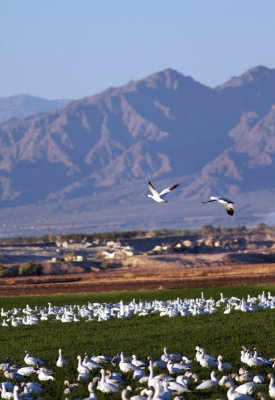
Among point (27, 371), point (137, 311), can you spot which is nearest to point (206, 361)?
point (27, 371)

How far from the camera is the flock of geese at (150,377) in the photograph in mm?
20969

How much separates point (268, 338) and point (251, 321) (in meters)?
4.89

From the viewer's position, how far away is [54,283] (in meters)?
65.2

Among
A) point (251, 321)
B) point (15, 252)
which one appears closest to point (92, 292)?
point (251, 321)

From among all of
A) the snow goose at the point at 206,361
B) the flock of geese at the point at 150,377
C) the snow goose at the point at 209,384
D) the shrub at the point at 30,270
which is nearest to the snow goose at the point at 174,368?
the flock of geese at the point at 150,377

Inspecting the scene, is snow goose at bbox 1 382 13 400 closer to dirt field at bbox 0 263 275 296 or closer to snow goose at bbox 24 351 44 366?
snow goose at bbox 24 351 44 366

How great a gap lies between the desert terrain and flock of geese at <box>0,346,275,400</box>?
3129 cm

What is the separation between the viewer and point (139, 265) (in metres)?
79.9

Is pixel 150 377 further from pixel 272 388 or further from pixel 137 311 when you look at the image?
pixel 137 311

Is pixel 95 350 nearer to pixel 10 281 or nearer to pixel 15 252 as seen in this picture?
pixel 10 281

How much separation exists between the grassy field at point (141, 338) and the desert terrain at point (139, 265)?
814 inches

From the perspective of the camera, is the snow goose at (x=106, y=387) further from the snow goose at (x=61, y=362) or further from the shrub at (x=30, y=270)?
the shrub at (x=30, y=270)

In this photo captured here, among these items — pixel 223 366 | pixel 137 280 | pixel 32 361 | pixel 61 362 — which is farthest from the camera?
pixel 137 280

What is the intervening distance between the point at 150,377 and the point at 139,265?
57.8 meters
